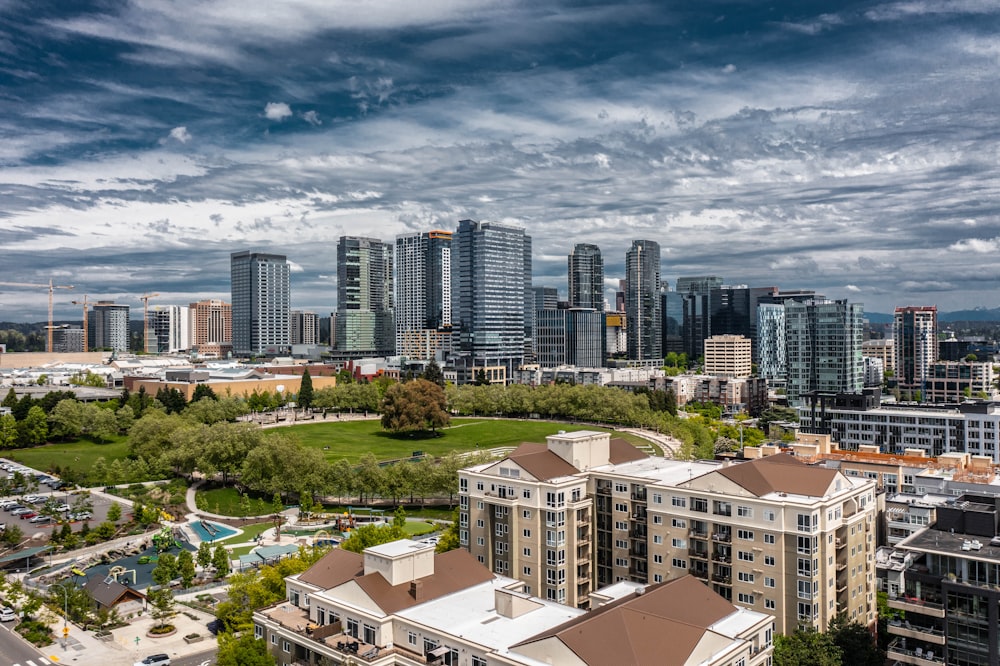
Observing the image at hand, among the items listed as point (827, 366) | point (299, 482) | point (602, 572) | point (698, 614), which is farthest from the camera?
point (827, 366)

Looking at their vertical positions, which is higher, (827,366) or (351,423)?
(827,366)

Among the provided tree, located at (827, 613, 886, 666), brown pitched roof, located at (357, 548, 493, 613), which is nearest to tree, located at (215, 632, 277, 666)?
brown pitched roof, located at (357, 548, 493, 613)

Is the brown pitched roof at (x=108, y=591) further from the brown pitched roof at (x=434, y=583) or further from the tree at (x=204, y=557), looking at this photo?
the brown pitched roof at (x=434, y=583)


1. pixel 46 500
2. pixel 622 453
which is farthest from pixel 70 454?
pixel 622 453

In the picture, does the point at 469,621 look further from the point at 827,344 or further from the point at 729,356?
the point at 729,356

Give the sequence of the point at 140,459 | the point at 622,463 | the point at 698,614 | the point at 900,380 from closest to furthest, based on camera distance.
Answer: the point at 698,614 → the point at 622,463 → the point at 140,459 → the point at 900,380

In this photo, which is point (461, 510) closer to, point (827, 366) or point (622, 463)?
point (622, 463)

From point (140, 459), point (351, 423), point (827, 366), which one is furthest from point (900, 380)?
point (140, 459)
